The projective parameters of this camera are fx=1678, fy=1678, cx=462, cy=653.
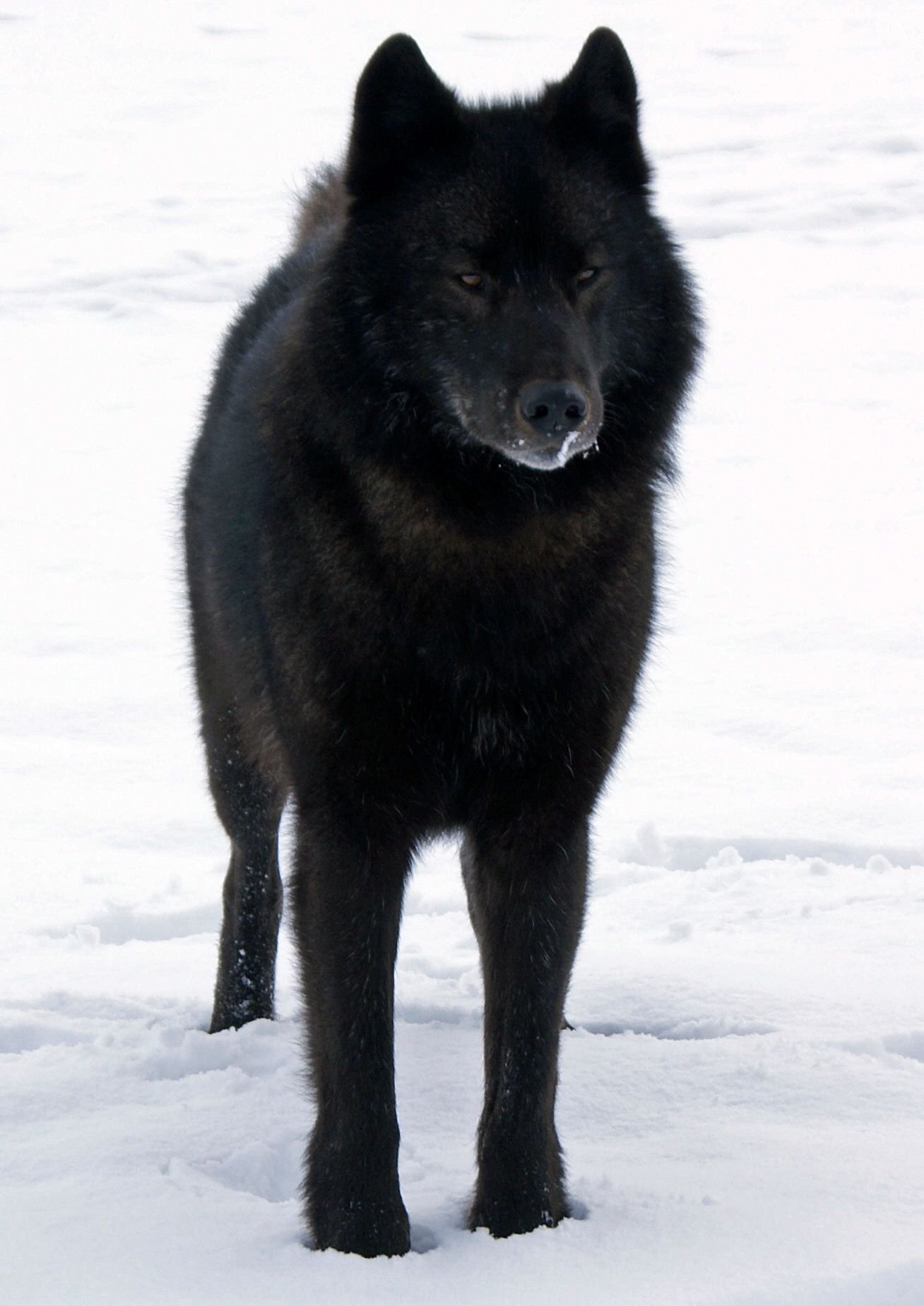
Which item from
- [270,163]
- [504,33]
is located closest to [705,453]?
[270,163]

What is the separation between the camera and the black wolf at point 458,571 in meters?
2.82

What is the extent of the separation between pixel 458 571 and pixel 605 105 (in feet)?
2.93

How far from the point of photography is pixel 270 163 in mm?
15117

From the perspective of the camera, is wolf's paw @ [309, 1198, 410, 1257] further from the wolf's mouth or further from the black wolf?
the wolf's mouth

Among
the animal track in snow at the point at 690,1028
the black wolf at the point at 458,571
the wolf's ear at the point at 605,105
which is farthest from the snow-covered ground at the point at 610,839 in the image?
the wolf's ear at the point at 605,105

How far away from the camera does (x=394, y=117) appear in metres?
2.91

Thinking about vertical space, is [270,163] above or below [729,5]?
below

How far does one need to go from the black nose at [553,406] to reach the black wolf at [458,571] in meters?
0.12

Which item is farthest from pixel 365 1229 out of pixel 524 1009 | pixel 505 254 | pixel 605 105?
pixel 605 105

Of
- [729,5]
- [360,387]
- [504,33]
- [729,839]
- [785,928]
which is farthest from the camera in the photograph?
[729,5]

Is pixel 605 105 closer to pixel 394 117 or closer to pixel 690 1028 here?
pixel 394 117

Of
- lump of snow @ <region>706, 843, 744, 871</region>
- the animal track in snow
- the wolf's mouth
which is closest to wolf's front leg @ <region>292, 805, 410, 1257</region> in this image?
the wolf's mouth

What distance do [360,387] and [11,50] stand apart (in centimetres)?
1702

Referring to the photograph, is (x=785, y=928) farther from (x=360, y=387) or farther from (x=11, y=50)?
(x=11, y=50)
